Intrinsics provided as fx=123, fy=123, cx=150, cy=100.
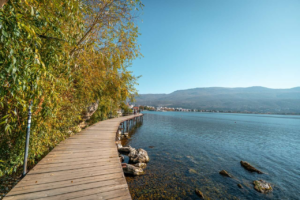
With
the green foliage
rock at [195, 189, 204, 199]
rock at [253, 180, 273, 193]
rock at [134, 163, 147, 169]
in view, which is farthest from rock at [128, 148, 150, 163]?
rock at [253, 180, 273, 193]

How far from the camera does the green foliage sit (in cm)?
221

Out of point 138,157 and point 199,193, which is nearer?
point 199,193

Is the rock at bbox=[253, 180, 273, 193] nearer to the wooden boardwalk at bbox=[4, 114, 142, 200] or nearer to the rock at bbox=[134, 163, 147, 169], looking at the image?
the rock at bbox=[134, 163, 147, 169]

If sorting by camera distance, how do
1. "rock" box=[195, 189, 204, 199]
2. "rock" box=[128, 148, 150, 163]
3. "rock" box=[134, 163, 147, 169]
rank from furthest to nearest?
"rock" box=[128, 148, 150, 163] → "rock" box=[134, 163, 147, 169] → "rock" box=[195, 189, 204, 199]

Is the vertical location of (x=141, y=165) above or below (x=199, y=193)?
above

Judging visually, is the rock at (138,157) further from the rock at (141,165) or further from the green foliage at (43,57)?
the green foliage at (43,57)

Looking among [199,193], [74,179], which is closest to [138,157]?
[199,193]

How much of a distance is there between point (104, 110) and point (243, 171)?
17.4 meters

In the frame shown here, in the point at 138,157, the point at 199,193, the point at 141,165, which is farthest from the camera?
the point at 138,157

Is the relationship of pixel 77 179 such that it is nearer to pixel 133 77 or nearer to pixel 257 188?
pixel 257 188

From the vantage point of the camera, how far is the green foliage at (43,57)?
2.21 meters

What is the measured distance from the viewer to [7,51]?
7.25ft

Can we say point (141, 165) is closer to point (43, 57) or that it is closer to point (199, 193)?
point (199, 193)

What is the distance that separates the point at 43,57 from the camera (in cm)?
308
